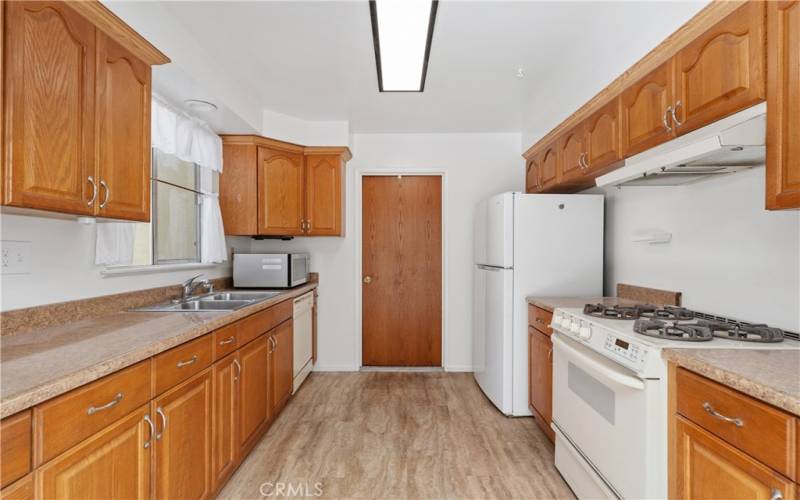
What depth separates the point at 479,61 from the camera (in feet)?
7.80

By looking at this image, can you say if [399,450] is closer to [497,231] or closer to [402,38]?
[497,231]

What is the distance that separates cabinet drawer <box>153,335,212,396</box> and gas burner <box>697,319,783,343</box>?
80.6 inches

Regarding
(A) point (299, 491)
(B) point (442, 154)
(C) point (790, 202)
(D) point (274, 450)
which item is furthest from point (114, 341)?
Answer: (B) point (442, 154)

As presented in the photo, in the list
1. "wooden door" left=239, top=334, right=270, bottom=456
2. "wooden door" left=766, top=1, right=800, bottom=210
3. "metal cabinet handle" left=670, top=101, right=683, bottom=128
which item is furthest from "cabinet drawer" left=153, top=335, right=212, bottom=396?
"metal cabinet handle" left=670, top=101, right=683, bottom=128

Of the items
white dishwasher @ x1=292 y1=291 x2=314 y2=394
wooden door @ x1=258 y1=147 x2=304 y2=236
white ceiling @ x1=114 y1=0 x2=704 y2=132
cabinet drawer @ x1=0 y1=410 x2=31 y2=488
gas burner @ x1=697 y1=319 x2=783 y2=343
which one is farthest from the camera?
wooden door @ x1=258 y1=147 x2=304 y2=236

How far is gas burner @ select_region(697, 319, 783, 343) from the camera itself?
131 cm

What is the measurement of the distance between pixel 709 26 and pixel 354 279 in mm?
3083

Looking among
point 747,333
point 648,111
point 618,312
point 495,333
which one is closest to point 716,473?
point 747,333

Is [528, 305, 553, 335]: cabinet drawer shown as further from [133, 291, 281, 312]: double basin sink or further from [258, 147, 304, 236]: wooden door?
[258, 147, 304, 236]: wooden door

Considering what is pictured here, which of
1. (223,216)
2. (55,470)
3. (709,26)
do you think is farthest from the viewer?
(223,216)

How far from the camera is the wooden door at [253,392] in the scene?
2004mm

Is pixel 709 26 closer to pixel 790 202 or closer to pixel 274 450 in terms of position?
pixel 790 202

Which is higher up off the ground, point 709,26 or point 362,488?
point 709,26

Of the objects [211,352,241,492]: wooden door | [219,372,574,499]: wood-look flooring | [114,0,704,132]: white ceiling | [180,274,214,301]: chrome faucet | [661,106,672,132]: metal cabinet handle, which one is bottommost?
[219,372,574,499]: wood-look flooring
